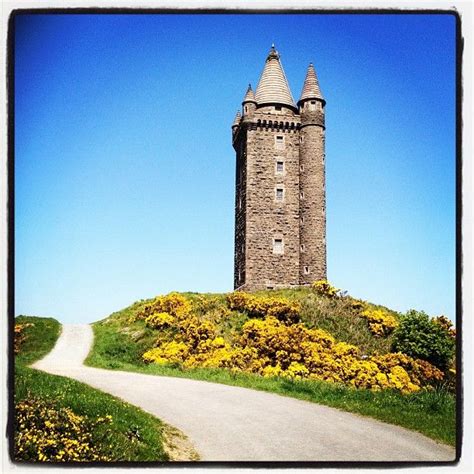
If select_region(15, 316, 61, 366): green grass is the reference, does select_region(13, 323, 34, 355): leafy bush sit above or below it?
above

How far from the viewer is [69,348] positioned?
20.1 metres

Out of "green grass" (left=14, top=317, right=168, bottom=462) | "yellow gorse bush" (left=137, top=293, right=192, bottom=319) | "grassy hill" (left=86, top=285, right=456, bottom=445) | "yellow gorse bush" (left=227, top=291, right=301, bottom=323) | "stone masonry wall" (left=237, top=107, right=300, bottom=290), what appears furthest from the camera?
"stone masonry wall" (left=237, top=107, right=300, bottom=290)

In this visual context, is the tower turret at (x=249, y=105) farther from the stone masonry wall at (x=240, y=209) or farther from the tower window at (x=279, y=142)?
the tower window at (x=279, y=142)

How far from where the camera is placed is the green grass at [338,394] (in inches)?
381

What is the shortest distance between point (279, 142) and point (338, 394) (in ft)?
64.4

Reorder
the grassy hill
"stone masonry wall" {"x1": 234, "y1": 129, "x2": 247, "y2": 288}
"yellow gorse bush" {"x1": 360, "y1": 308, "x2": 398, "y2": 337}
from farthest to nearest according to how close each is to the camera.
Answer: "stone masonry wall" {"x1": 234, "y1": 129, "x2": 247, "y2": 288}, "yellow gorse bush" {"x1": 360, "y1": 308, "x2": 398, "y2": 337}, the grassy hill

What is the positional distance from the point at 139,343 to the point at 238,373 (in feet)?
17.3

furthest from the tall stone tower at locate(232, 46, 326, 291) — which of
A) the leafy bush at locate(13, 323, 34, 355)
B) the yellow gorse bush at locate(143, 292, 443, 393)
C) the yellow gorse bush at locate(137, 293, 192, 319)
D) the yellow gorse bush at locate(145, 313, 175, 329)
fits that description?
the leafy bush at locate(13, 323, 34, 355)

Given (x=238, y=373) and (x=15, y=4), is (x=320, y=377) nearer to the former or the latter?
(x=238, y=373)

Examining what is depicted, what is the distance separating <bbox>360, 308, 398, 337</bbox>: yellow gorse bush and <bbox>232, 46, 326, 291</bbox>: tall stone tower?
714cm

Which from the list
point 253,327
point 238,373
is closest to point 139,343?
point 253,327

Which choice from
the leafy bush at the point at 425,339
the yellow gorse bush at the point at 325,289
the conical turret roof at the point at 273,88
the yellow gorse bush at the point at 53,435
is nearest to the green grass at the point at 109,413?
the yellow gorse bush at the point at 53,435

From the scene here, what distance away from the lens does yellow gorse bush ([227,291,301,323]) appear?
20.3 m

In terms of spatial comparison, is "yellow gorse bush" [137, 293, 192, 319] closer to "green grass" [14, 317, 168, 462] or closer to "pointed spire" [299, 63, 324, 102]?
"green grass" [14, 317, 168, 462]
